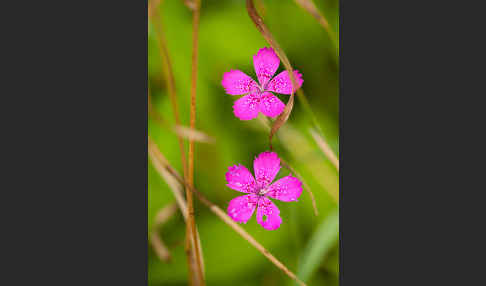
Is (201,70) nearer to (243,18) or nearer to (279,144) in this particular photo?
(243,18)

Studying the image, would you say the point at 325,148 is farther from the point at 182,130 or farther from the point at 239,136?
the point at 182,130

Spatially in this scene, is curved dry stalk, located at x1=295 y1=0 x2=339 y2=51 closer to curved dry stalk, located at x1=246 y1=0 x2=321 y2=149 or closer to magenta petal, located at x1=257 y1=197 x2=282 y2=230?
curved dry stalk, located at x1=246 y1=0 x2=321 y2=149

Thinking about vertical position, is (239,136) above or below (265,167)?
above

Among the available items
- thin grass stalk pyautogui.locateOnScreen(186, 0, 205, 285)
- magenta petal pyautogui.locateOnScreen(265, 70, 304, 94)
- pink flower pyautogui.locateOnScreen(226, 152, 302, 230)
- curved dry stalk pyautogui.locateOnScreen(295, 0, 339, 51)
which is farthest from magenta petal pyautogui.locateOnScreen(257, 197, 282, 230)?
curved dry stalk pyautogui.locateOnScreen(295, 0, 339, 51)

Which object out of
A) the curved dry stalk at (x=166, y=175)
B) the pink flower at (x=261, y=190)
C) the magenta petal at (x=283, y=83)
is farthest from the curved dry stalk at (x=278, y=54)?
the curved dry stalk at (x=166, y=175)

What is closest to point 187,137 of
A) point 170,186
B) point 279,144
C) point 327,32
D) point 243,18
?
point 170,186

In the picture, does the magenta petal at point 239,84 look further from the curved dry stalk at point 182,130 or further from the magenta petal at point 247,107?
the curved dry stalk at point 182,130

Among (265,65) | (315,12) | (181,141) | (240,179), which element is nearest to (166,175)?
(181,141)
